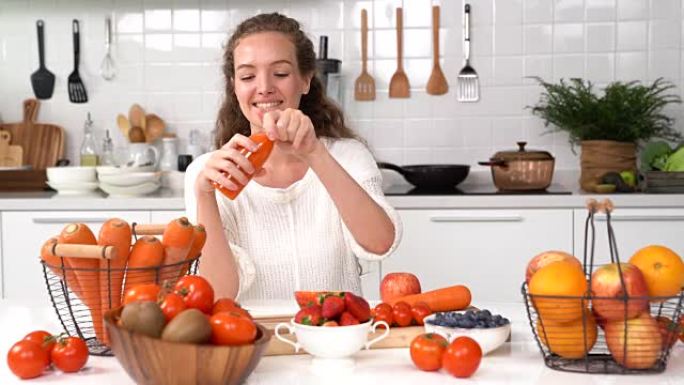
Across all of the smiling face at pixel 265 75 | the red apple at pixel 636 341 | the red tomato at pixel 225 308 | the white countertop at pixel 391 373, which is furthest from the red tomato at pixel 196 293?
the smiling face at pixel 265 75

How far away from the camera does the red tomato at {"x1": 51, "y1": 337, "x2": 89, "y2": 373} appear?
1457 millimetres

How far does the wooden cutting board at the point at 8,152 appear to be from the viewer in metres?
4.22

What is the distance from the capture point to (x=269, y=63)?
2309mm

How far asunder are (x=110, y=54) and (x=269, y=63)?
2.17m

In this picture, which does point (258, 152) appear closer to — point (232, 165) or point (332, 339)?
point (232, 165)

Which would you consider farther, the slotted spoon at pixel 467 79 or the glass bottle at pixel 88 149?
the glass bottle at pixel 88 149

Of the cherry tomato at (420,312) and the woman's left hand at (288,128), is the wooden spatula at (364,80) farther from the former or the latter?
the cherry tomato at (420,312)

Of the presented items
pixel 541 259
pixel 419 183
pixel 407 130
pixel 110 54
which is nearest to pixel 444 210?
pixel 419 183

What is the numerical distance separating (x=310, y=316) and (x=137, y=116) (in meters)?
2.91

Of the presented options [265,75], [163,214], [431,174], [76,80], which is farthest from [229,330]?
[76,80]

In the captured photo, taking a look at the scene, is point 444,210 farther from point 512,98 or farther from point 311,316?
point 311,316

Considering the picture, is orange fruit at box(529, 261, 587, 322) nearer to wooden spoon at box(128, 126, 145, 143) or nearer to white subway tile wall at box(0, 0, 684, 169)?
white subway tile wall at box(0, 0, 684, 169)

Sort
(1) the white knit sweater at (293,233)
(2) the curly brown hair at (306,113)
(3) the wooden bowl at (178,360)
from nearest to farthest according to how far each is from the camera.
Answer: (3) the wooden bowl at (178,360) < (1) the white knit sweater at (293,233) < (2) the curly brown hair at (306,113)

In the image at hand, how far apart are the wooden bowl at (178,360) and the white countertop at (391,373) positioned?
0.13 m
